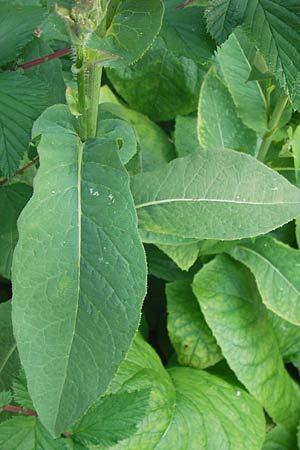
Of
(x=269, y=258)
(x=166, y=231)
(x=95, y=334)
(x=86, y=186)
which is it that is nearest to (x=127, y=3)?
(x=86, y=186)

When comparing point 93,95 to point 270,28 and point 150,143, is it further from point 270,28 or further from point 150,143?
point 150,143

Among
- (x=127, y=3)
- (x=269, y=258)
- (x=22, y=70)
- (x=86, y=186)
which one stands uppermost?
(x=127, y=3)

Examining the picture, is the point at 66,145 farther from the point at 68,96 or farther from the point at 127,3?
the point at 127,3

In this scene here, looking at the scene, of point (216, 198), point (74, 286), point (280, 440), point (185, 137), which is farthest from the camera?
point (185, 137)

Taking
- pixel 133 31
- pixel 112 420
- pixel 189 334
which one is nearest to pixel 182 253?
pixel 189 334

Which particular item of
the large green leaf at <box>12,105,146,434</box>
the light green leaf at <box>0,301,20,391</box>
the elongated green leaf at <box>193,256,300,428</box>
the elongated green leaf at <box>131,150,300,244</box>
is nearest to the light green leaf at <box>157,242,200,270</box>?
the elongated green leaf at <box>193,256,300,428</box>

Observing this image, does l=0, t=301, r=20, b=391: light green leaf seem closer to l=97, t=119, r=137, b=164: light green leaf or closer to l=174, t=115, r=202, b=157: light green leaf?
l=97, t=119, r=137, b=164: light green leaf
